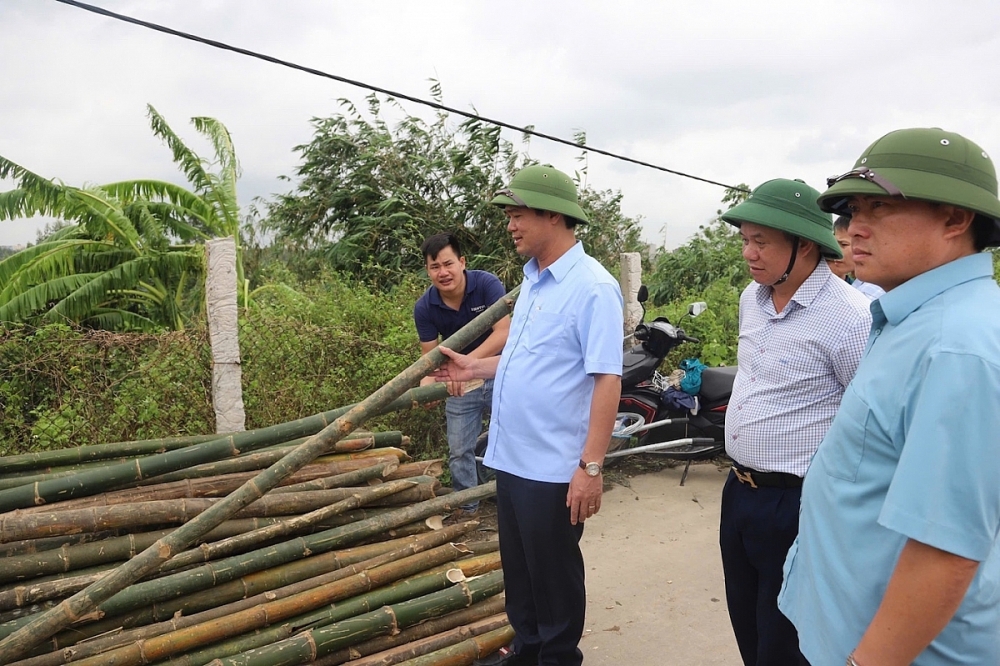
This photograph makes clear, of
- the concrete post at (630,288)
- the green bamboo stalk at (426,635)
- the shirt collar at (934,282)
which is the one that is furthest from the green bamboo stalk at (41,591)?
the concrete post at (630,288)

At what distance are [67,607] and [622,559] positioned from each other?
3.00 metres

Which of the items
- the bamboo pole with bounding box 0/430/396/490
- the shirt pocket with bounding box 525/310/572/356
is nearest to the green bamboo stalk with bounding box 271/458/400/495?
the bamboo pole with bounding box 0/430/396/490

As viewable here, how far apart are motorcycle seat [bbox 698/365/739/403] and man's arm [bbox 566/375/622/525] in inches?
134

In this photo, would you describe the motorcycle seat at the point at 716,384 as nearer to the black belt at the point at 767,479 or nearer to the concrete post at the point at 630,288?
the concrete post at the point at 630,288

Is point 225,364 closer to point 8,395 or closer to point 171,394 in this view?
point 171,394

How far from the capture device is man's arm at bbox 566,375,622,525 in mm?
2625

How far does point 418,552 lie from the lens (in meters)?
3.57

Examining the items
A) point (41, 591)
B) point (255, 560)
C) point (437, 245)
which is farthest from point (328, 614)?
point (437, 245)

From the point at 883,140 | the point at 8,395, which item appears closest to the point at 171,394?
the point at 8,395

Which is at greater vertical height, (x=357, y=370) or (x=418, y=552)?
(x=357, y=370)

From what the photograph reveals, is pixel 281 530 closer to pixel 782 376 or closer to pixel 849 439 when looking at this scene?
pixel 782 376

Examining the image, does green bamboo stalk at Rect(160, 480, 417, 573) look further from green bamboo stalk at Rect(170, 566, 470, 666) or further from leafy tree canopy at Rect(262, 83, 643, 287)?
leafy tree canopy at Rect(262, 83, 643, 287)

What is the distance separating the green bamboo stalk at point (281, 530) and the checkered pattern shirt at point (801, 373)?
1.99 metres

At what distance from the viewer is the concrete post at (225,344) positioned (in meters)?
4.33
